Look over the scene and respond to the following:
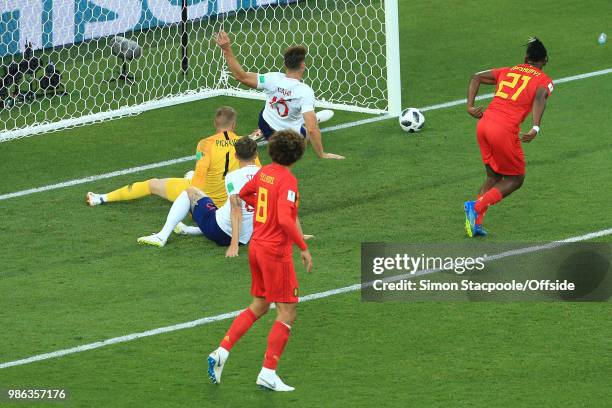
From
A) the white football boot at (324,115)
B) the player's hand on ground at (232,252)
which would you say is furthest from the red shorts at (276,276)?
the white football boot at (324,115)

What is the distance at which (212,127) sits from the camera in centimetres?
1653

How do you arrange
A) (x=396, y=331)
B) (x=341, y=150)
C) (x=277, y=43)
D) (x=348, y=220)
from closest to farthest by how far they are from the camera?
(x=396, y=331) < (x=348, y=220) < (x=341, y=150) < (x=277, y=43)

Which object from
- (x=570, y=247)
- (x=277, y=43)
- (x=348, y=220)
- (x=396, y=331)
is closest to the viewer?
(x=396, y=331)

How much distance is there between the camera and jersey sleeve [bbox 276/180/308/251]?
923cm

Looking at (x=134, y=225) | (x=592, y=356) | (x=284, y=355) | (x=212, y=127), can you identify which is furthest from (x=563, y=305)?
(x=212, y=127)

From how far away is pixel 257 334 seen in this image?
1066cm

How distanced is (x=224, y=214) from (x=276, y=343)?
3.18 metres

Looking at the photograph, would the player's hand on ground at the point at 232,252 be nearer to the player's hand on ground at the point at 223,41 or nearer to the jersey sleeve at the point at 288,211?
the player's hand on ground at the point at 223,41

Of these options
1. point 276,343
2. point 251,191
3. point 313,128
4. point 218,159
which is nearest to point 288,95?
point 313,128

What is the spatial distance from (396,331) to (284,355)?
955 mm

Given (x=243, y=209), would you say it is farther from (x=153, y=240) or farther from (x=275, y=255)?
(x=275, y=255)

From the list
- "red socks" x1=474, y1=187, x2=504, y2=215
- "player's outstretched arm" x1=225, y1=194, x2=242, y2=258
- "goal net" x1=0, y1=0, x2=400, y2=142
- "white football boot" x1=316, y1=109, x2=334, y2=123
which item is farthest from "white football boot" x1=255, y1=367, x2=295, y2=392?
"goal net" x1=0, y1=0, x2=400, y2=142

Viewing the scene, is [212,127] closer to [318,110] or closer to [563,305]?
[318,110]

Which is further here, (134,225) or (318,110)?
(318,110)
